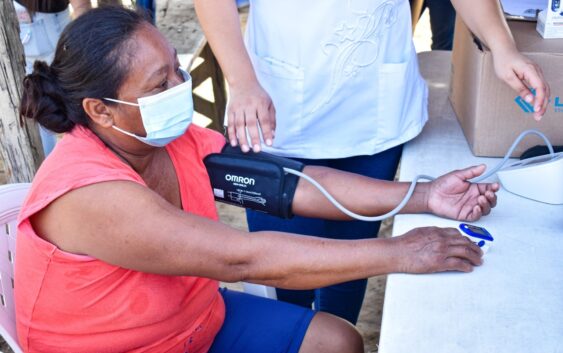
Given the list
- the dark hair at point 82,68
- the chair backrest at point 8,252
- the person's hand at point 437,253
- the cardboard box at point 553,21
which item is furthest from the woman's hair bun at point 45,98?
the cardboard box at point 553,21

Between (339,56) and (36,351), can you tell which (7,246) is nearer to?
(36,351)

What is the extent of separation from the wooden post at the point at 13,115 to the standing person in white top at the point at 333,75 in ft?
3.25

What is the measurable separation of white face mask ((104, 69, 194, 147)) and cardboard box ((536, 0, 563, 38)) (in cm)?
81

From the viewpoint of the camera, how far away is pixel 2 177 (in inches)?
142

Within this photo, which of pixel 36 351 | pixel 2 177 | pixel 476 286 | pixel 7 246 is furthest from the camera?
pixel 2 177

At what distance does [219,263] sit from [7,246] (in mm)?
555

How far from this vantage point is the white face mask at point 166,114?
1.36m

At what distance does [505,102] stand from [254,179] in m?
0.58

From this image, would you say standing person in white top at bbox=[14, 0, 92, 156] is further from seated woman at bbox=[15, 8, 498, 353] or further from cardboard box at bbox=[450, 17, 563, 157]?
cardboard box at bbox=[450, 17, 563, 157]

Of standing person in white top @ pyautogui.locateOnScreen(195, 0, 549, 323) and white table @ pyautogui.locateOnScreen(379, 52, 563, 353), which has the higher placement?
standing person in white top @ pyautogui.locateOnScreen(195, 0, 549, 323)

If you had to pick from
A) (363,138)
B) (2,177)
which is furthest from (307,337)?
(2,177)

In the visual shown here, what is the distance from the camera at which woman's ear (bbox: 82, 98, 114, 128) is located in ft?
4.41

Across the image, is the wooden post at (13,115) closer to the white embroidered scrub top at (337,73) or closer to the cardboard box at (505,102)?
the white embroidered scrub top at (337,73)

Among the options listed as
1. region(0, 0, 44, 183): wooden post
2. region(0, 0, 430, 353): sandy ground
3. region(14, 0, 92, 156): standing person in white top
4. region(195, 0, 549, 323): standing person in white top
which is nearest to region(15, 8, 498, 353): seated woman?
region(195, 0, 549, 323): standing person in white top
